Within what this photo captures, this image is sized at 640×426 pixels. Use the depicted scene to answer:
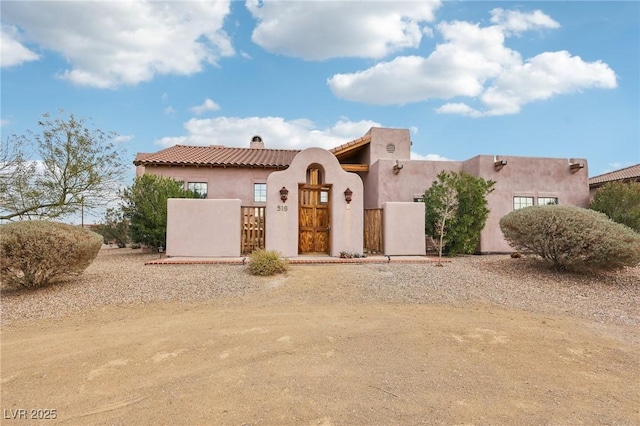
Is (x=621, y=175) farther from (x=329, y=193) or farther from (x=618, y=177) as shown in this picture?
(x=329, y=193)

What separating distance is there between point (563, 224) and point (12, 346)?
12985mm

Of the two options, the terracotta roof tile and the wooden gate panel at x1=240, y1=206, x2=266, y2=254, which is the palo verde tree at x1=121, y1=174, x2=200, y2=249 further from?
the terracotta roof tile

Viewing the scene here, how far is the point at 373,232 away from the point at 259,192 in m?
7.68

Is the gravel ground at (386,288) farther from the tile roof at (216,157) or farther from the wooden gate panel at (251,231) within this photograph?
the tile roof at (216,157)

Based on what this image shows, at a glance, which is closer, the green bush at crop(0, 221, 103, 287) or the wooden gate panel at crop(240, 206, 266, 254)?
the green bush at crop(0, 221, 103, 287)

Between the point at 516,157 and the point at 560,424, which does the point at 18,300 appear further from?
the point at 516,157

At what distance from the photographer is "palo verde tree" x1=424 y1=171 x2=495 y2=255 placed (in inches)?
571

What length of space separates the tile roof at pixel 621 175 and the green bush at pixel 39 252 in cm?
2547

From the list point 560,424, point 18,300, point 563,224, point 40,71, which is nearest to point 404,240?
point 563,224

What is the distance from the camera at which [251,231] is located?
1358 cm

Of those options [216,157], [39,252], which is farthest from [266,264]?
[216,157]

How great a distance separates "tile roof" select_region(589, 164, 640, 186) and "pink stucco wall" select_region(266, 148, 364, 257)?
16.8 metres

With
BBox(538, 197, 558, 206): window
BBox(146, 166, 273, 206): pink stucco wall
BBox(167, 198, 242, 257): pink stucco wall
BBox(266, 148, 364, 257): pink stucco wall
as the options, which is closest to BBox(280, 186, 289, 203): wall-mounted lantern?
BBox(266, 148, 364, 257): pink stucco wall

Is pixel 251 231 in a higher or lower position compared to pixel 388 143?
lower
